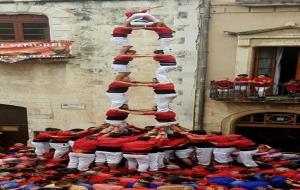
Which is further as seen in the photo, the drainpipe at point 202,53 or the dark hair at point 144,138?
the drainpipe at point 202,53

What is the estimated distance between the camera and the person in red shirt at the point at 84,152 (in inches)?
401

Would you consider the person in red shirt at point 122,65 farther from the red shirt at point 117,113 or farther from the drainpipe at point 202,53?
the drainpipe at point 202,53

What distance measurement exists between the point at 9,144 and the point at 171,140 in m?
11.6

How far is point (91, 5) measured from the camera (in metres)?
15.8

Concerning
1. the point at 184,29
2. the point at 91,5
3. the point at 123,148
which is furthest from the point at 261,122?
the point at 91,5

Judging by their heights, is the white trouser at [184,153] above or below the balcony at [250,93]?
below

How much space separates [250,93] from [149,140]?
6.55m

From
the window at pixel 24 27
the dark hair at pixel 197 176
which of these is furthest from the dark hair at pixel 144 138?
the window at pixel 24 27

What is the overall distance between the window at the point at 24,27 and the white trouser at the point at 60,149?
707cm

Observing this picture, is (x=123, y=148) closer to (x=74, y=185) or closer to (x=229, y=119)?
(x=74, y=185)

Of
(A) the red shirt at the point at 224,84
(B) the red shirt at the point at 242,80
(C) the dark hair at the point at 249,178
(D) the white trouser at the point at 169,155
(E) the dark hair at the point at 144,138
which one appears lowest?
(C) the dark hair at the point at 249,178

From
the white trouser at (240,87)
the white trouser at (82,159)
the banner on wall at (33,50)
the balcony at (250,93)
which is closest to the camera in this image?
the white trouser at (82,159)

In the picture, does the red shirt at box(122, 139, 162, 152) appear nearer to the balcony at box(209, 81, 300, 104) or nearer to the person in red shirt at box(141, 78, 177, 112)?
the person in red shirt at box(141, 78, 177, 112)

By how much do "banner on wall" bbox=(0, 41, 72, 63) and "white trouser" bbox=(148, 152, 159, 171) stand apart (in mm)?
8167
